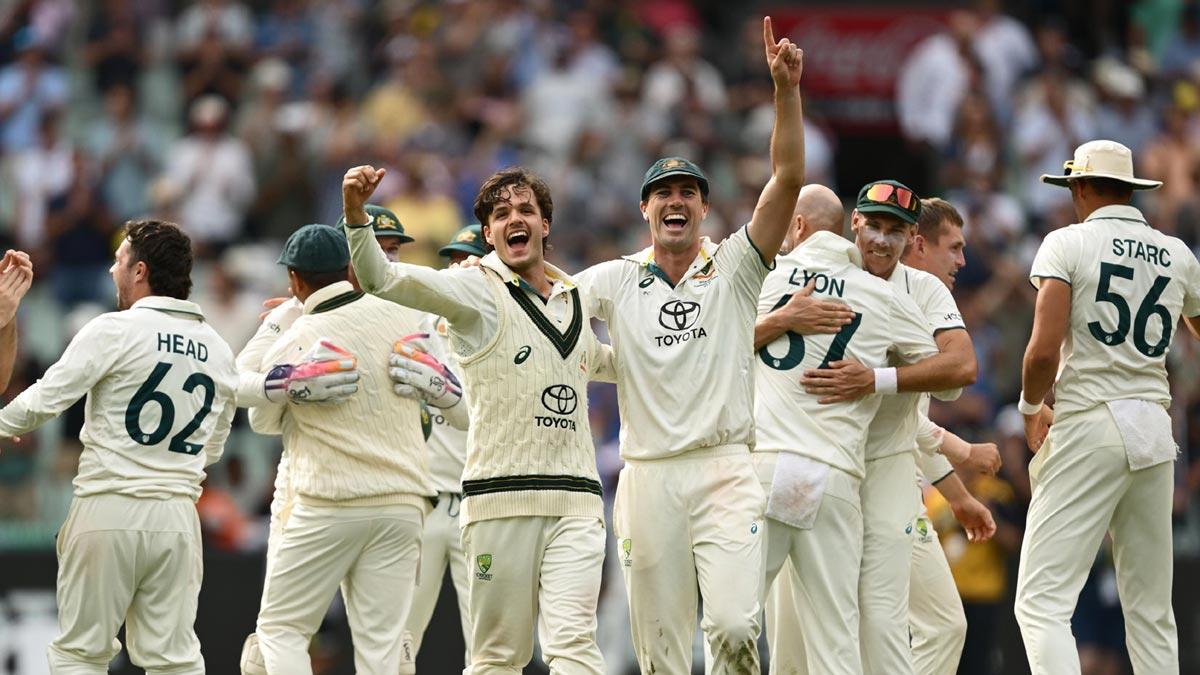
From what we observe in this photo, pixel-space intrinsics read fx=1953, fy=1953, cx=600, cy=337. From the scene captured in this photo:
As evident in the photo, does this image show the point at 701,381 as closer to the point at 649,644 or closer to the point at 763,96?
the point at 649,644

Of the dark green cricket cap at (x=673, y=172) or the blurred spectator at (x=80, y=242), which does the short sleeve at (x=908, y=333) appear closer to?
the dark green cricket cap at (x=673, y=172)

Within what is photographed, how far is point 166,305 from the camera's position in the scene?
1030 cm

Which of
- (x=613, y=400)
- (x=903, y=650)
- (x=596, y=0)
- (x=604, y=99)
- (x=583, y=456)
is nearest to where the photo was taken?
(x=583, y=456)

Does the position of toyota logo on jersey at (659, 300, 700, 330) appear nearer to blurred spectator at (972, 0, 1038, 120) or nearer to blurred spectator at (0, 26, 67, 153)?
blurred spectator at (0, 26, 67, 153)

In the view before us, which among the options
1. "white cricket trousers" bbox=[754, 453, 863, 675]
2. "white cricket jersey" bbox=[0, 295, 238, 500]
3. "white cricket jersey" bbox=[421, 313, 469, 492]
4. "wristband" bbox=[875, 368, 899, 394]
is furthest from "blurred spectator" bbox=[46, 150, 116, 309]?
"wristband" bbox=[875, 368, 899, 394]

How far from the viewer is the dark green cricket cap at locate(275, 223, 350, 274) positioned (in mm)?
10820

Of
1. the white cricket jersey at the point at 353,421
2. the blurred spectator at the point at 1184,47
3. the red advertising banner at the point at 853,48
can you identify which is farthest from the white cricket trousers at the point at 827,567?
the blurred spectator at the point at 1184,47

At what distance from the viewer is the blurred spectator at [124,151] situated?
19.7 metres

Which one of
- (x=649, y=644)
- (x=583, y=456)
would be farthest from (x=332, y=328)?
(x=649, y=644)

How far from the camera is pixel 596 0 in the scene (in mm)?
22672

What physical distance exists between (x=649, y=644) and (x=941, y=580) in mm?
2133

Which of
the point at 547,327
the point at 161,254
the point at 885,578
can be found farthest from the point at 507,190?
the point at 885,578

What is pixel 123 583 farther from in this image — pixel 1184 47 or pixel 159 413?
pixel 1184 47

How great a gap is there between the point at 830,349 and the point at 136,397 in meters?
3.65
